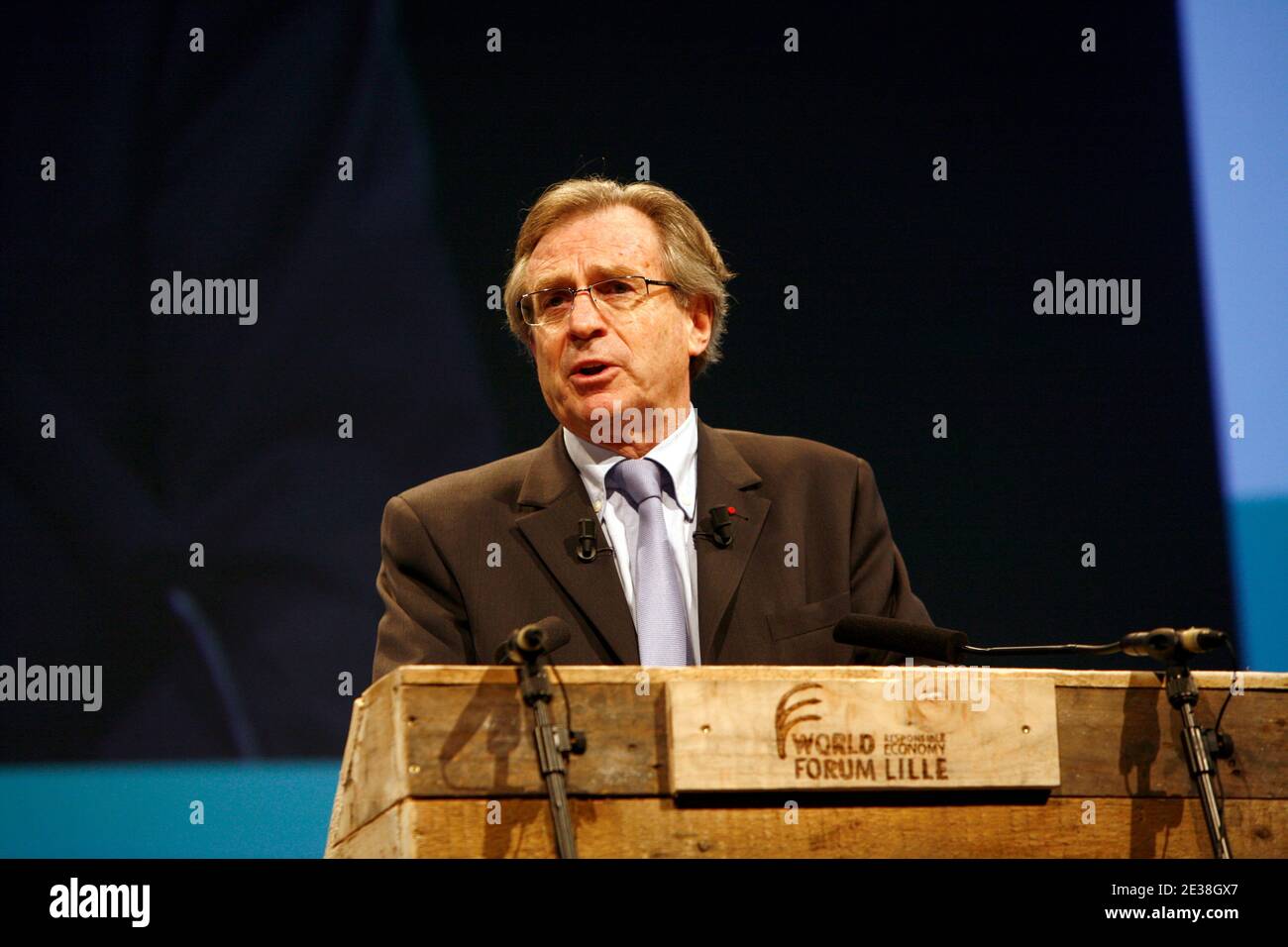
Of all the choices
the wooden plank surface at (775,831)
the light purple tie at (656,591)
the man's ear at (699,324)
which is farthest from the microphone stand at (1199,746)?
the man's ear at (699,324)

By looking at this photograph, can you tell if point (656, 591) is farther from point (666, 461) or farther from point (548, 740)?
point (548, 740)

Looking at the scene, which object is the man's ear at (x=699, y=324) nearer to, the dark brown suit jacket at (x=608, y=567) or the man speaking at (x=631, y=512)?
the man speaking at (x=631, y=512)

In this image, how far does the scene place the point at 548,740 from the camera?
1582 millimetres

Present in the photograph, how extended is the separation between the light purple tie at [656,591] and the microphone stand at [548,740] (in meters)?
0.72

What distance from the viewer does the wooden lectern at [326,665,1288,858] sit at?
5.35 feet

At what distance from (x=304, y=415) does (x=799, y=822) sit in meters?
2.29

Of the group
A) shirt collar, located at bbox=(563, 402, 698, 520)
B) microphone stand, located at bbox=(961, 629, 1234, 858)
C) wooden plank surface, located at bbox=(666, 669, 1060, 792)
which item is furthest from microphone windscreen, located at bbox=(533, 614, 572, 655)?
shirt collar, located at bbox=(563, 402, 698, 520)

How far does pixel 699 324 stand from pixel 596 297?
0.95ft

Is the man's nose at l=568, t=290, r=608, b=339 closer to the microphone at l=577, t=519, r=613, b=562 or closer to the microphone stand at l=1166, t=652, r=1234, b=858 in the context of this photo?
the microphone at l=577, t=519, r=613, b=562

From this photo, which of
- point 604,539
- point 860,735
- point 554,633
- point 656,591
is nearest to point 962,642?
point 860,735

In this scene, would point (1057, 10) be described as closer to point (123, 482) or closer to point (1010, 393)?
point (1010, 393)

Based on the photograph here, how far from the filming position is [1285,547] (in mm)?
3740
